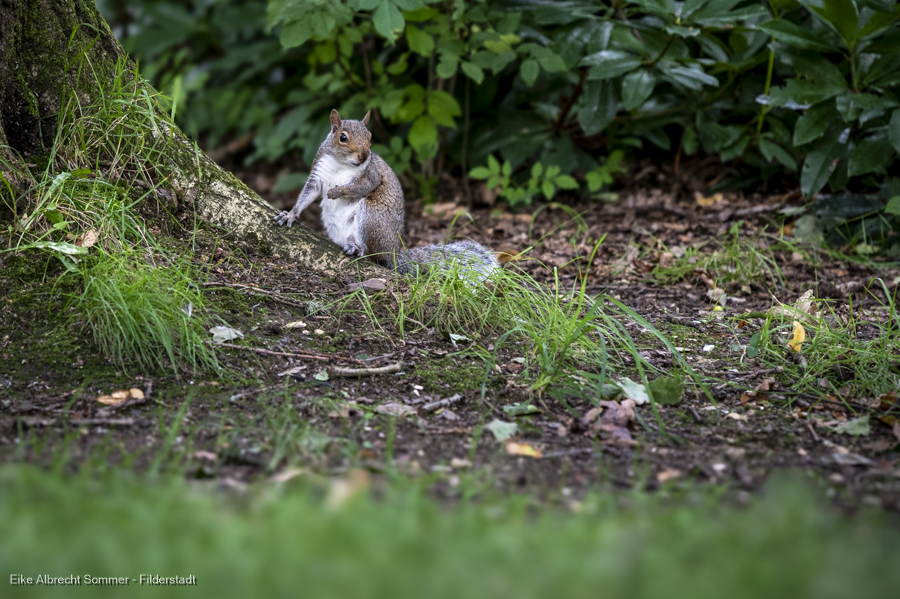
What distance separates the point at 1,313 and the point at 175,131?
3.57ft

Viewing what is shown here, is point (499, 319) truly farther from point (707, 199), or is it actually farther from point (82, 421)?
point (707, 199)

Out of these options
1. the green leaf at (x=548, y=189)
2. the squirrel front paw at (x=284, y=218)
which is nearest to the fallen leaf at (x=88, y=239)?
the squirrel front paw at (x=284, y=218)

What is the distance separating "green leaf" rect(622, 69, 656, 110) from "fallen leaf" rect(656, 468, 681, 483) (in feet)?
9.02

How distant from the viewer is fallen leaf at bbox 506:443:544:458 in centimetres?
220

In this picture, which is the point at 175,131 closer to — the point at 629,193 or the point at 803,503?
the point at 803,503

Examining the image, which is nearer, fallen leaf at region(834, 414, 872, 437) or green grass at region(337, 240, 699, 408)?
fallen leaf at region(834, 414, 872, 437)

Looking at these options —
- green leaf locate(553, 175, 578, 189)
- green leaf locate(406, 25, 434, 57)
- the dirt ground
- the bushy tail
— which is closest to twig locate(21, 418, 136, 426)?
the dirt ground

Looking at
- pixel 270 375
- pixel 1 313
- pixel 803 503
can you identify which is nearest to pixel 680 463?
pixel 803 503

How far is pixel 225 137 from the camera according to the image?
7.43 m

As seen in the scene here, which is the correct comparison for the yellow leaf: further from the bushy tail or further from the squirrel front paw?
the squirrel front paw

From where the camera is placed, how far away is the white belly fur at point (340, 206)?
11.8ft

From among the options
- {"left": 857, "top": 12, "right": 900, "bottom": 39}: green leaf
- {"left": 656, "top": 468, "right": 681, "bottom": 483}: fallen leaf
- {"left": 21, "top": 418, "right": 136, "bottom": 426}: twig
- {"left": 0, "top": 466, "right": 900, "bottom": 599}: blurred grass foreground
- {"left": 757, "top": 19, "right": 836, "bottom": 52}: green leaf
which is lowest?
{"left": 656, "top": 468, "right": 681, "bottom": 483}: fallen leaf

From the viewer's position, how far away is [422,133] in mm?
4809

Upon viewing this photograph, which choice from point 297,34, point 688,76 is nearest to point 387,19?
point 297,34
